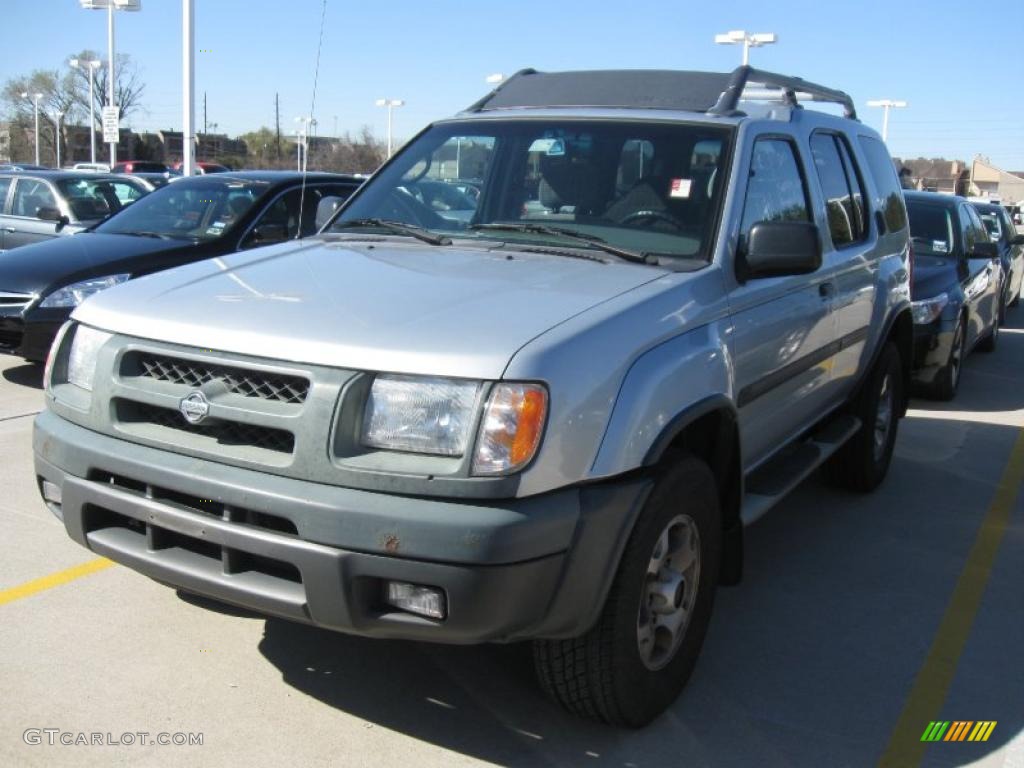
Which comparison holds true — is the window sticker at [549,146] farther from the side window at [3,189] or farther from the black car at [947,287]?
the side window at [3,189]

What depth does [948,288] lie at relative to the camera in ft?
29.7

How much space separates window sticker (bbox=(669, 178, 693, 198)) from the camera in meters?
4.01

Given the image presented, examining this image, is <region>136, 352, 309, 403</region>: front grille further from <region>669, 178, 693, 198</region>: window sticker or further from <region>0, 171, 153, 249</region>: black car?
→ <region>0, 171, 153, 249</region>: black car

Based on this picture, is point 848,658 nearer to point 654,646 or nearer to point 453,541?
point 654,646

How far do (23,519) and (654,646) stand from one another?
3.27 meters

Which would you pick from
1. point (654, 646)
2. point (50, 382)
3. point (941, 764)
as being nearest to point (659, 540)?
point (654, 646)

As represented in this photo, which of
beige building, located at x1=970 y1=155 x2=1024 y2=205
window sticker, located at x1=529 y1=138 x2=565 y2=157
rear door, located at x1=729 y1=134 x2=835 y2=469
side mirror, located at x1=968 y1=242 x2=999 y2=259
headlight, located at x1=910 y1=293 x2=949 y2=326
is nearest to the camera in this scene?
rear door, located at x1=729 y1=134 x2=835 y2=469

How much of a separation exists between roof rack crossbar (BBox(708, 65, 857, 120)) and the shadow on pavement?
578 centimetres

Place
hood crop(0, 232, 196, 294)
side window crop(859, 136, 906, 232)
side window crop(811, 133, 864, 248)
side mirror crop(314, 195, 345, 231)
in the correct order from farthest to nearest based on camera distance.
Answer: hood crop(0, 232, 196, 294)
side window crop(859, 136, 906, 232)
side window crop(811, 133, 864, 248)
side mirror crop(314, 195, 345, 231)

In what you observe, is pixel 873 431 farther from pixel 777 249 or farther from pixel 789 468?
pixel 777 249

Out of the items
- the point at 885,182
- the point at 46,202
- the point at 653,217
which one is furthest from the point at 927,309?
the point at 46,202

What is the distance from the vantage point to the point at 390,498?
2707mm

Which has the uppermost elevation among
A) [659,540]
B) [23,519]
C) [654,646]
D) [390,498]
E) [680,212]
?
[680,212]

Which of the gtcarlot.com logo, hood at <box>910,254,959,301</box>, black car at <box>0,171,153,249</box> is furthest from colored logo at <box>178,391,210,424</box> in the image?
black car at <box>0,171,153,249</box>
